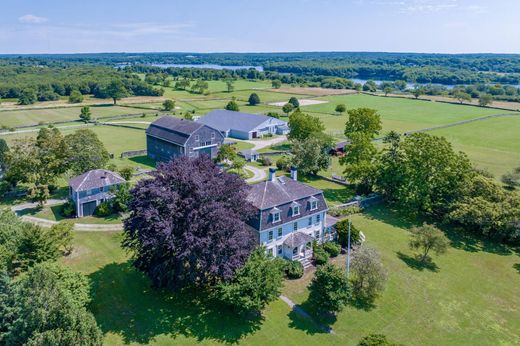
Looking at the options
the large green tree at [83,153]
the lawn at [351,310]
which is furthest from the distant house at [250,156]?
the lawn at [351,310]

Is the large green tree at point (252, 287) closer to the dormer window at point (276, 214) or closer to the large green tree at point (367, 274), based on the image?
the dormer window at point (276, 214)

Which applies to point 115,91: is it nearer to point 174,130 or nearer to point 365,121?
point 174,130

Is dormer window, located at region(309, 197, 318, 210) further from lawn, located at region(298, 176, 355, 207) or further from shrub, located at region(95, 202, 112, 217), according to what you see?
shrub, located at region(95, 202, 112, 217)

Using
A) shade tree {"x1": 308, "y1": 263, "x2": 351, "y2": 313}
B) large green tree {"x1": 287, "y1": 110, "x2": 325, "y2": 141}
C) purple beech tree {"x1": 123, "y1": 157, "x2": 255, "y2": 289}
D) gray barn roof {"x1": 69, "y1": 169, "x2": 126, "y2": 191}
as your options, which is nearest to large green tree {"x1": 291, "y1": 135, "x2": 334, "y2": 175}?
large green tree {"x1": 287, "y1": 110, "x2": 325, "y2": 141}

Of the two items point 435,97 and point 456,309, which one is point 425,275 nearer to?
point 456,309

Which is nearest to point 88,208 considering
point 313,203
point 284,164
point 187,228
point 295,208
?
point 187,228

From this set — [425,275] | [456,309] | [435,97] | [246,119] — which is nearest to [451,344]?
[456,309]
